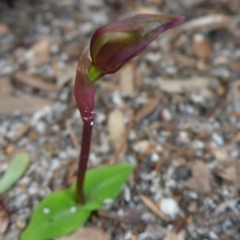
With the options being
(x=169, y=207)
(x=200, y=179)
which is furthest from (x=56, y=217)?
(x=200, y=179)

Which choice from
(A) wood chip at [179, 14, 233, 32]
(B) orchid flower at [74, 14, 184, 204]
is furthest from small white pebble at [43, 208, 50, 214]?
(A) wood chip at [179, 14, 233, 32]

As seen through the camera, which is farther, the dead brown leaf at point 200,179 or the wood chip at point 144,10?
the wood chip at point 144,10

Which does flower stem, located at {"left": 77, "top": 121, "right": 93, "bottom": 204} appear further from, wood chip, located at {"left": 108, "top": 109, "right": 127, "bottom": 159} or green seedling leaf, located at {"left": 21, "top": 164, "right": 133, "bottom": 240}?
wood chip, located at {"left": 108, "top": 109, "right": 127, "bottom": 159}

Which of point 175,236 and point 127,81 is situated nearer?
point 175,236

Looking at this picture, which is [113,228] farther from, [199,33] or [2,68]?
[199,33]

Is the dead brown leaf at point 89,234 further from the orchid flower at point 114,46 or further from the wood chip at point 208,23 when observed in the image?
the wood chip at point 208,23

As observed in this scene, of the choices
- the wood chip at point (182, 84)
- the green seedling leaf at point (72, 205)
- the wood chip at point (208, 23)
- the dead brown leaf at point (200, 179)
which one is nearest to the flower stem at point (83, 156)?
the green seedling leaf at point (72, 205)

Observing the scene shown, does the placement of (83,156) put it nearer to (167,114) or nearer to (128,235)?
(128,235)

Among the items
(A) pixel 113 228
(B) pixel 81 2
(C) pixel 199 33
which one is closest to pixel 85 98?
(A) pixel 113 228
